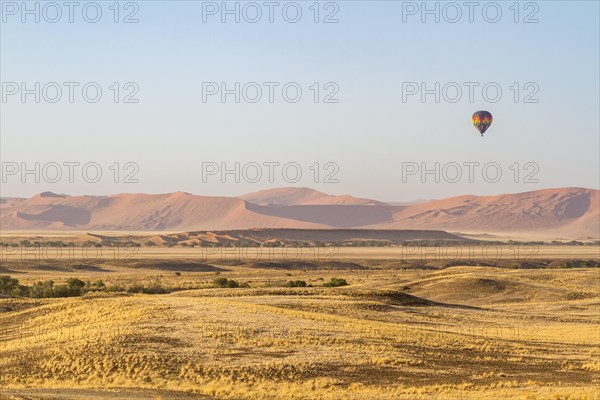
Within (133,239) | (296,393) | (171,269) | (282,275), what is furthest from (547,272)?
(133,239)

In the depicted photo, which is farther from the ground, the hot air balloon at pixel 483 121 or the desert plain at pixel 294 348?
the hot air balloon at pixel 483 121

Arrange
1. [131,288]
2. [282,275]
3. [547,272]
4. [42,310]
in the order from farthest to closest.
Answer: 1. [282,275]
2. [547,272]
3. [131,288]
4. [42,310]

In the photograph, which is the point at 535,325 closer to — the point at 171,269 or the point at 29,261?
the point at 171,269

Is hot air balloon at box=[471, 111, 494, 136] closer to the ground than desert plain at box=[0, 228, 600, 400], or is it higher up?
higher up

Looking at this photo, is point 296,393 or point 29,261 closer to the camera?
point 296,393

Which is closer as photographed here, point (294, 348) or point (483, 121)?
point (294, 348)

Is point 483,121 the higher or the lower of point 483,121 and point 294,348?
the higher

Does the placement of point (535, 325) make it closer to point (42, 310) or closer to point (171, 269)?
point (42, 310)

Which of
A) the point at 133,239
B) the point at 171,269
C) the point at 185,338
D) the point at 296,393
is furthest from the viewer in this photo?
the point at 133,239

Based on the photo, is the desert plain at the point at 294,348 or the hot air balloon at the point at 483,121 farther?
the hot air balloon at the point at 483,121

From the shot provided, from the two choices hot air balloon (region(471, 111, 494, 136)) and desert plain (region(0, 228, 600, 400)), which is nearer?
desert plain (region(0, 228, 600, 400))
